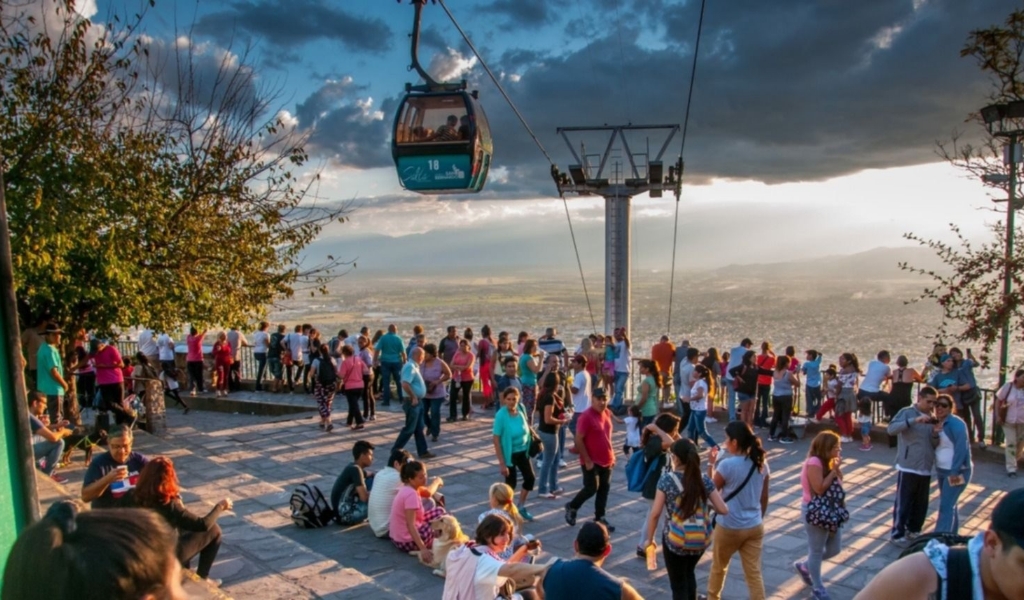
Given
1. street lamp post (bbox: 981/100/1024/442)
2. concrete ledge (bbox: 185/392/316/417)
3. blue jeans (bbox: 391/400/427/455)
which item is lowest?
concrete ledge (bbox: 185/392/316/417)

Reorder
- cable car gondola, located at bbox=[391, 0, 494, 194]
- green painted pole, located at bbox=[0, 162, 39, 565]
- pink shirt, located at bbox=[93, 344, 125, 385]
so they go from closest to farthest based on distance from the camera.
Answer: green painted pole, located at bbox=[0, 162, 39, 565] < cable car gondola, located at bbox=[391, 0, 494, 194] < pink shirt, located at bbox=[93, 344, 125, 385]

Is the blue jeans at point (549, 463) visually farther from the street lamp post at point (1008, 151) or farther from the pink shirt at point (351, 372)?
the street lamp post at point (1008, 151)

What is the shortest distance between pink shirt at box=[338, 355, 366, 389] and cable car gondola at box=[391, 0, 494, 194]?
3.51m

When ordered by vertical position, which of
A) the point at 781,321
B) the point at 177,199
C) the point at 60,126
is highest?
the point at 60,126

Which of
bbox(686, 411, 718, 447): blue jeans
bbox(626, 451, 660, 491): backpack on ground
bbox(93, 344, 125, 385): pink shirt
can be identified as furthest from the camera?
bbox(93, 344, 125, 385): pink shirt

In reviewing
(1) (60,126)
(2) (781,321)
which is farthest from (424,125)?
(2) (781,321)

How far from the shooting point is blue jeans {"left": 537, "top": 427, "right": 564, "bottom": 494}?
9477 millimetres

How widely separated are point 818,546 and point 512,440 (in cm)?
349

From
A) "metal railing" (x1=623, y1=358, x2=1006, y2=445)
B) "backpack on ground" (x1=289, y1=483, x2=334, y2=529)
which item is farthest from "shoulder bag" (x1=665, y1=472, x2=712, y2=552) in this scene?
"metal railing" (x1=623, y1=358, x2=1006, y2=445)

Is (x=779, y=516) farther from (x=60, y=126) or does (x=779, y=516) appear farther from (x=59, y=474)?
(x=60, y=126)

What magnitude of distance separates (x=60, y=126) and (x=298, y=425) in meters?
6.62

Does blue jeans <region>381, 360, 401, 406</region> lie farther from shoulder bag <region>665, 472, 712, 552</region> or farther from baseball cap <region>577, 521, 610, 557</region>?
baseball cap <region>577, 521, 610, 557</region>

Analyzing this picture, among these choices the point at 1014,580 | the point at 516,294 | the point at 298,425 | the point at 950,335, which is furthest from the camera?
the point at 516,294

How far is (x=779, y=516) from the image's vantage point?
9164 mm
